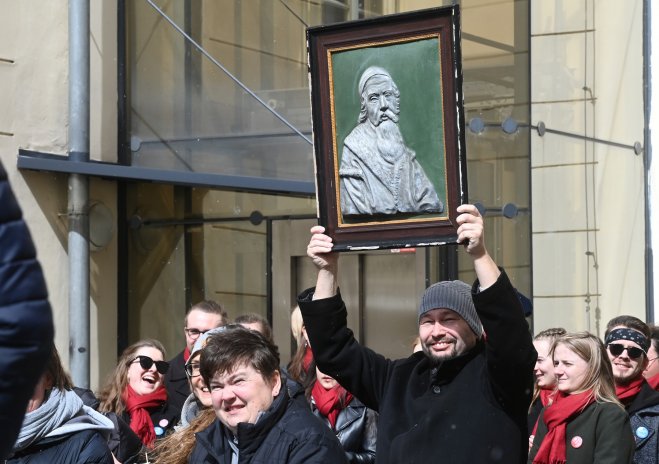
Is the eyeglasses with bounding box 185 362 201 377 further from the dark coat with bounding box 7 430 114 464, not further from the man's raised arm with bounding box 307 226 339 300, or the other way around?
the dark coat with bounding box 7 430 114 464

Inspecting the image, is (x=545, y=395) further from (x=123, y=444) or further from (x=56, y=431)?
(x=56, y=431)

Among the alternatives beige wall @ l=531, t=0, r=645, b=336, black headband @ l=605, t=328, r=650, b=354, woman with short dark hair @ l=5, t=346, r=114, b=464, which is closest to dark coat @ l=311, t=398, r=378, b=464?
black headband @ l=605, t=328, r=650, b=354

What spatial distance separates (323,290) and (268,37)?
6.49 metres

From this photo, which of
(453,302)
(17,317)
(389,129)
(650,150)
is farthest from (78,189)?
(17,317)

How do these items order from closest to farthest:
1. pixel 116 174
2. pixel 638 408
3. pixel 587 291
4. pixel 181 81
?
pixel 638 408, pixel 116 174, pixel 181 81, pixel 587 291

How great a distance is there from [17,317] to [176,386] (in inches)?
222

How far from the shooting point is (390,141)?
436cm

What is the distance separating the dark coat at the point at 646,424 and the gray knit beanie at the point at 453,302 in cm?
241

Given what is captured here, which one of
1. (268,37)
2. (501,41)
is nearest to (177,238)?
(268,37)

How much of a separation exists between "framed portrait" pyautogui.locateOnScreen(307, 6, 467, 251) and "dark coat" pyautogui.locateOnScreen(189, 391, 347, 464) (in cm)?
64

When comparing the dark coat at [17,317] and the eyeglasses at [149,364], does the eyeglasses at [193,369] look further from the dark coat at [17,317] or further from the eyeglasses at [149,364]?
the dark coat at [17,317]

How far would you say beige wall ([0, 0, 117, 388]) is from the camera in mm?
9719

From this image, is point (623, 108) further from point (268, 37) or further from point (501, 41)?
point (268, 37)

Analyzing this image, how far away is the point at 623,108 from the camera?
39.4 feet
